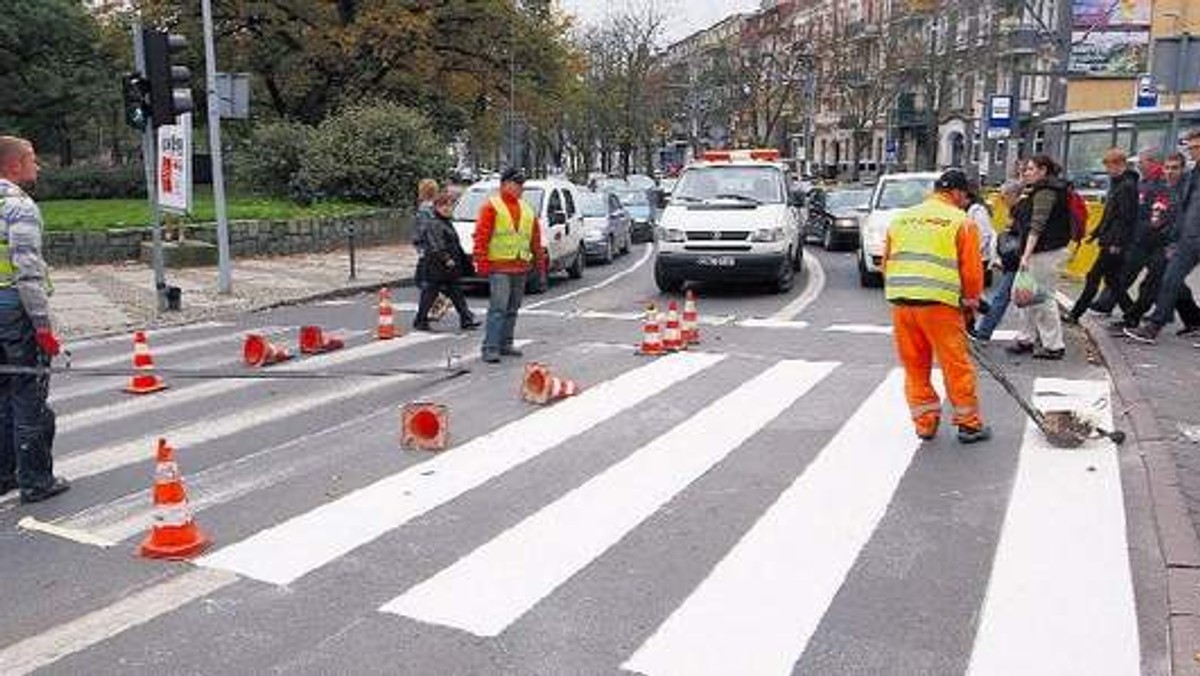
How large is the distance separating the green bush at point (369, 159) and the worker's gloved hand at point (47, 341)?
20.4m

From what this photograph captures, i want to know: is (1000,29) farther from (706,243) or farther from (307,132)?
(706,243)

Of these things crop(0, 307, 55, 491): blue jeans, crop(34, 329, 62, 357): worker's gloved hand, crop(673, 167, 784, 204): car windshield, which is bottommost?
crop(0, 307, 55, 491): blue jeans

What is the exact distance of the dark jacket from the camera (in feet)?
35.2

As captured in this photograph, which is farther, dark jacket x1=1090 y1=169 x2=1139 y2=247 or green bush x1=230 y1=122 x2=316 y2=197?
green bush x1=230 y1=122 x2=316 y2=197

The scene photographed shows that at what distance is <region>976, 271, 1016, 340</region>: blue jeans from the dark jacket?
130 centimetres

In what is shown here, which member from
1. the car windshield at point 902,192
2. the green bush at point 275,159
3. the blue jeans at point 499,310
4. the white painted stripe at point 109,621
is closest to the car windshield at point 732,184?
the car windshield at point 902,192

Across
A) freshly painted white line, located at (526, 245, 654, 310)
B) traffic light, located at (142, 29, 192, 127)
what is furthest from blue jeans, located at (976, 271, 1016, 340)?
traffic light, located at (142, 29, 192, 127)

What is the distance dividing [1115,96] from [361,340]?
42.2 m

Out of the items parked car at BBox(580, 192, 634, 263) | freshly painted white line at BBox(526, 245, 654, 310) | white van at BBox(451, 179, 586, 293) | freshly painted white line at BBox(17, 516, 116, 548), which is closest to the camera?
freshly painted white line at BBox(17, 516, 116, 548)

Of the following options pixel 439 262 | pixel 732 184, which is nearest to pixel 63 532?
pixel 439 262

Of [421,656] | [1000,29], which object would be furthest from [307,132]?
[1000,29]

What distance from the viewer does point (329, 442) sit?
742cm

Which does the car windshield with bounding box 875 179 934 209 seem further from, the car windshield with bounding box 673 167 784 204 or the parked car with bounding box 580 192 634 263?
the parked car with bounding box 580 192 634 263

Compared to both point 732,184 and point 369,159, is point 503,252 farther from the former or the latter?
point 369,159
